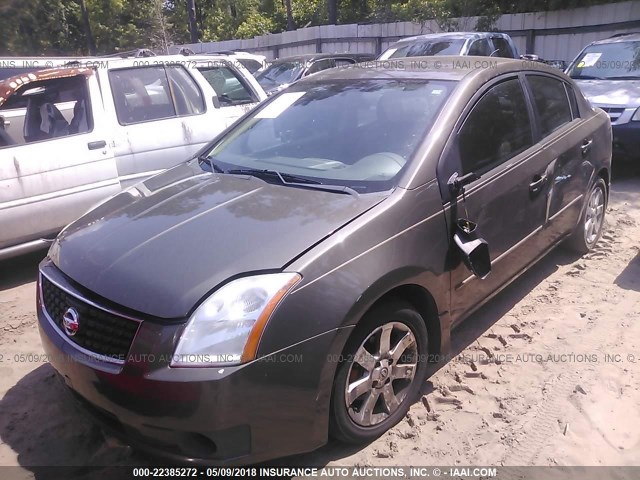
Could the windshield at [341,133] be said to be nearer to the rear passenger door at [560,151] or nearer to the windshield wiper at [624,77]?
the rear passenger door at [560,151]

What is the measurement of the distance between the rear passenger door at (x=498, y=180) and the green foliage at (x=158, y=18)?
15.1 metres

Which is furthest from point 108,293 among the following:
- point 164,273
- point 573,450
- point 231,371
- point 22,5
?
point 22,5

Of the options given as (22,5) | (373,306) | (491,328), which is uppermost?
(22,5)

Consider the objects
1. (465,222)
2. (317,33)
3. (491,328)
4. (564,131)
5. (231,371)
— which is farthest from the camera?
(317,33)

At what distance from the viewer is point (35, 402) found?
318 centimetres

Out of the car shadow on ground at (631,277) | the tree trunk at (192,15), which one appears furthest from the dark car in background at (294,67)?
Answer: the tree trunk at (192,15)

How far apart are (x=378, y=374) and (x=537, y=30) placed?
1537 centimetres

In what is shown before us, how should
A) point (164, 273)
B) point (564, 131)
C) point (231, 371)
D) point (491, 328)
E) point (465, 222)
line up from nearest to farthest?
point (231, 371)
point (164, 273)
point (465, 222)
point (491, 328)
point (564, 131)

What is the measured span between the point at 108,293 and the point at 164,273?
0.82 ft

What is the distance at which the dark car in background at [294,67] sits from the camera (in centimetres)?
1047

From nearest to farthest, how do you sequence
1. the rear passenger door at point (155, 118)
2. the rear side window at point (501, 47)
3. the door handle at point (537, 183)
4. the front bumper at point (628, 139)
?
the door handle at point (537, 183) < the rear passenger door at point (155, 118) < the front bumper at point (628, 139) < the rear side window at point (501, 47)

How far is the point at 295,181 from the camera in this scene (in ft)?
10.1

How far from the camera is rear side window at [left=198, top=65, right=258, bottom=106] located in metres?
6.48

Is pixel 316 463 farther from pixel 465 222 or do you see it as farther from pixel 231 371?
pixel 465 222
